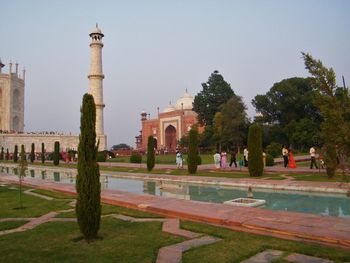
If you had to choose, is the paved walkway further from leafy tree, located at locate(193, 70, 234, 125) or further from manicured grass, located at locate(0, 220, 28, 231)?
leafy tree, located at locate(193, 70, 234, 125)

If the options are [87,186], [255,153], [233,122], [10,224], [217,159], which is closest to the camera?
[87,186]

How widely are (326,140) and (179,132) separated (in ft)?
149

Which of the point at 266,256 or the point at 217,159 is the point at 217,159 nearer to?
the point at 217,159

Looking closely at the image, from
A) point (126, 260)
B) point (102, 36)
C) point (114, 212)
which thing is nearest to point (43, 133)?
point (102, 36)

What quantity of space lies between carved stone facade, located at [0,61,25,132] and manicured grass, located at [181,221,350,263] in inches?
1870

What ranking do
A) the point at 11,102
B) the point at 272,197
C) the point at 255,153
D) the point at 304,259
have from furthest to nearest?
1. the point at 11,102
2. the point at 255,153
3. the point at 272,197
4. the point at 304,259

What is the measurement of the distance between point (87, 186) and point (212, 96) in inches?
1452

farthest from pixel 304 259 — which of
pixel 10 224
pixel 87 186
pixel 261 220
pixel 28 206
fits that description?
pixel 28 206

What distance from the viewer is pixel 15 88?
161 feet

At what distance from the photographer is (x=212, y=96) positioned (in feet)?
134

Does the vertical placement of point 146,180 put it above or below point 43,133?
below

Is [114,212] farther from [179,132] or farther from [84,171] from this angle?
[179,132]

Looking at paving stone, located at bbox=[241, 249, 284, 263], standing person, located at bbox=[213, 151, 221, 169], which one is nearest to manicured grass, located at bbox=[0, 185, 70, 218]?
paving stone, located at bbox=[241, 249, 284, 263]

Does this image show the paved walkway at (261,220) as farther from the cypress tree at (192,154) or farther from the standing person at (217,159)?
the standing person at (217,159)
